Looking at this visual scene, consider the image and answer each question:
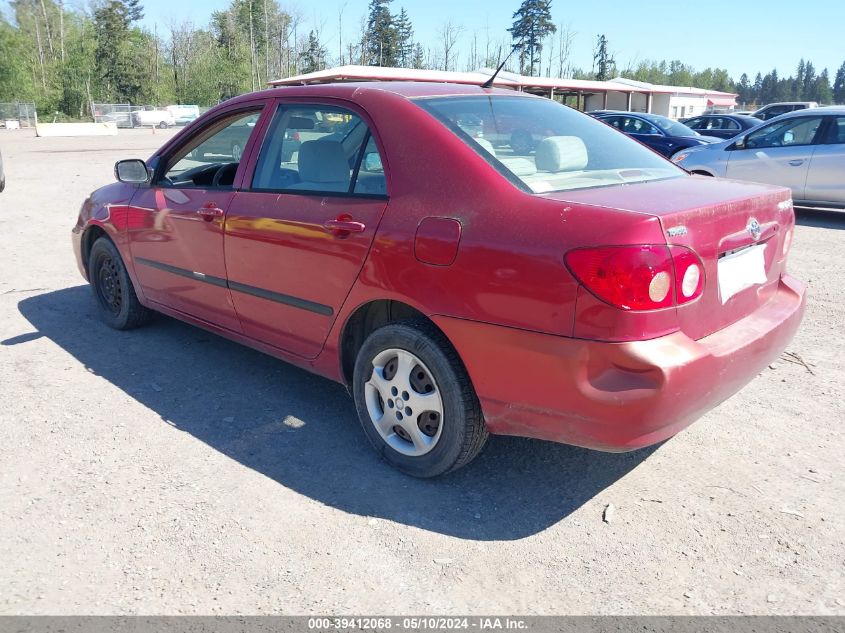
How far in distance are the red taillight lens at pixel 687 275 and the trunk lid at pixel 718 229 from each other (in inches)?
1.0

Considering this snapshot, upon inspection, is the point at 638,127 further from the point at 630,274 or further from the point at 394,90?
the point at 630,274

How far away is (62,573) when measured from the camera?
260 centimetres

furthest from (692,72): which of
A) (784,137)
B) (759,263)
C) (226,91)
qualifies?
(759,263)

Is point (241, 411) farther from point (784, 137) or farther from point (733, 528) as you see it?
point (784, 137)

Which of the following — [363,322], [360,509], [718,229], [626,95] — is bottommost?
[360,509]

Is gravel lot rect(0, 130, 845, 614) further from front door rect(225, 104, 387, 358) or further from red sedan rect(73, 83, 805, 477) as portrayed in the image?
front door rect(225, 104, 387, 358)

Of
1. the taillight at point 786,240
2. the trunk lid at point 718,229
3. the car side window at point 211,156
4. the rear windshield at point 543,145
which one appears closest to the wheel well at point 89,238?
the car side window at point 211,156

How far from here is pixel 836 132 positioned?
33.0ft

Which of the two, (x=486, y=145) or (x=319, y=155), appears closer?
(x=486, y=145)

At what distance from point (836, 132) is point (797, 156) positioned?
563 millimetres

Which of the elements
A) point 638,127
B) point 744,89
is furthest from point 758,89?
point 638,127

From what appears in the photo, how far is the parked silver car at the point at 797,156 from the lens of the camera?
32.8ft

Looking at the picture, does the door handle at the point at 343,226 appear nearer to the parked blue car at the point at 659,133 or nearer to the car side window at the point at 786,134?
the car side window at the point at 786,134

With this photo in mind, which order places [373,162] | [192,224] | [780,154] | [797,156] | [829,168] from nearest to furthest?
[373,162] → [192,224] → [829,168] → [797,156] → [780,154]
